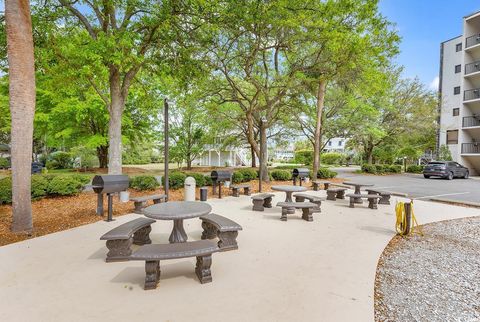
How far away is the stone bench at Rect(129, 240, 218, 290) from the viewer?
2912 millimetres

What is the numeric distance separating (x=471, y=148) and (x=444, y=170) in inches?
305

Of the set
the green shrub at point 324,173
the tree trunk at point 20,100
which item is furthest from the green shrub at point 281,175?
the tree trunk at point 20,100

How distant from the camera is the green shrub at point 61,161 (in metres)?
24.7

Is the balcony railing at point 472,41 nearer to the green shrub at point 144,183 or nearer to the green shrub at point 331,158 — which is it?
the green shrub at point 331,158

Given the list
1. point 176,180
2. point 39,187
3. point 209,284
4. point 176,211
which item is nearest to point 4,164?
point 39,187

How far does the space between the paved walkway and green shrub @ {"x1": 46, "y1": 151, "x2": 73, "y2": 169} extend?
2429 cm

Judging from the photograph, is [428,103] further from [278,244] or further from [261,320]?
[261,320]

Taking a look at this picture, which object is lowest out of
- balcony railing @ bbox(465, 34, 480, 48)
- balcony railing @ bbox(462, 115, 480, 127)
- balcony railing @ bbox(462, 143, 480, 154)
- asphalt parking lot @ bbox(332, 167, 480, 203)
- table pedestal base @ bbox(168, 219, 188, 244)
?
asphalt parking lot @ bbox(332, 167, 480, 203)

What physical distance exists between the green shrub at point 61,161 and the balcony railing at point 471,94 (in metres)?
38.3

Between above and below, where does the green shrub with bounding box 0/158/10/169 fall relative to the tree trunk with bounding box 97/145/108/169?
below

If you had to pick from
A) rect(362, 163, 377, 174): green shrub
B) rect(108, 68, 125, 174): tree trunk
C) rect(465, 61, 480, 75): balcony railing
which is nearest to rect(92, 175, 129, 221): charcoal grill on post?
rect(108, 68, 125, 174): tree trunk

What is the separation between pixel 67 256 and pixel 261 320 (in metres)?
3.31

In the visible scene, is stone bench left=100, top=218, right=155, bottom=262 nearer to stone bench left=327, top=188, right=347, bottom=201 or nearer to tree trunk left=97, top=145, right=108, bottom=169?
stone bench left=327, top=188, right=347, bottom=201

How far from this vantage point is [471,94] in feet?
76.9
